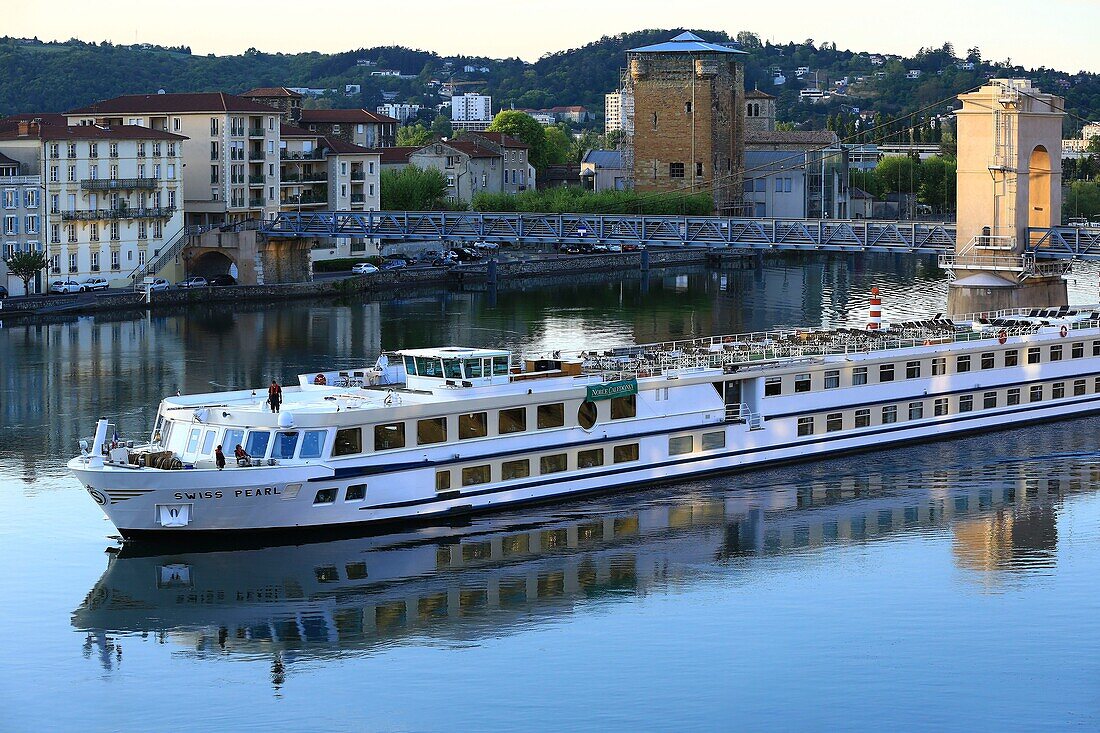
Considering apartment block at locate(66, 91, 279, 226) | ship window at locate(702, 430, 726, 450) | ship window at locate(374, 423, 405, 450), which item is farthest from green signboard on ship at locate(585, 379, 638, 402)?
apartment block at locate(66, 91, 279, 226)

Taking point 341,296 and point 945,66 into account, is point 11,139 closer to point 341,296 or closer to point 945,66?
point 341,296

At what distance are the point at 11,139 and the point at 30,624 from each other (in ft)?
126

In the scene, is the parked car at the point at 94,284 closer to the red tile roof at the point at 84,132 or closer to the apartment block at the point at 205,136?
the red tile roof at the point at 84,132

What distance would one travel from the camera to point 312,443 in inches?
952

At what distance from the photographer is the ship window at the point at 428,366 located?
1023 inches

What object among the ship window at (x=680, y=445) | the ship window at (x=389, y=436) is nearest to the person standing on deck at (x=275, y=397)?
the ship window at (x=389, y=436)

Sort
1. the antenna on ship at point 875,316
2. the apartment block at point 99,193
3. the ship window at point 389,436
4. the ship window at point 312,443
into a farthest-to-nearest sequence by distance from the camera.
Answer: the apartment block at point 99,193, the antenna on ship at point 875,316, the ship window at point 389,436, the ship window at point 312,443

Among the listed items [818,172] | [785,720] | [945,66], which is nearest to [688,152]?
[818,172]

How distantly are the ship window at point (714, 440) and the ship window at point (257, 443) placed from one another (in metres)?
7.88

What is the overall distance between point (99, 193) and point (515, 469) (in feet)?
115

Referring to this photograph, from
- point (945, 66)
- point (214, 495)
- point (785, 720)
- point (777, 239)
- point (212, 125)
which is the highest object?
point (945, 66)

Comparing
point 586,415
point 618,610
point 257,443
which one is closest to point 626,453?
point 586,415

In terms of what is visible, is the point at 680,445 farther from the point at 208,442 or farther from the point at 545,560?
the point at 208,442

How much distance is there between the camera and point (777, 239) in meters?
57.5
